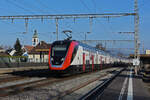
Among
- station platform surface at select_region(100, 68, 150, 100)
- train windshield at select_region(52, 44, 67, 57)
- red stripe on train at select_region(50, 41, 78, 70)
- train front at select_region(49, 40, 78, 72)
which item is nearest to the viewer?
station platform surface at select_region(100, 68, 150, 100)

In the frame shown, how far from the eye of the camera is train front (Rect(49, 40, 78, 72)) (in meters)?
18.1

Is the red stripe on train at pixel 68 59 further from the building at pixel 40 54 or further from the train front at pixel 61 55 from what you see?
the building at pixel 40 54

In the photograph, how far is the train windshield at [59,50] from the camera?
1867cm

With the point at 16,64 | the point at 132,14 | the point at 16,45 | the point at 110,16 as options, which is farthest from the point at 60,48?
the point at 16,45

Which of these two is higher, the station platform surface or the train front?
the train front

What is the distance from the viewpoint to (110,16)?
82.8ft

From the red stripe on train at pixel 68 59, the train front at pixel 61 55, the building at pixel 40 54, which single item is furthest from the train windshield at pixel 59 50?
the building at pixel 40 54

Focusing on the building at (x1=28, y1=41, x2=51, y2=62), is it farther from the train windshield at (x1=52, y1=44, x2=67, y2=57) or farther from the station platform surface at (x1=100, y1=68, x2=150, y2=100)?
the station platform surface at (x1=100, y1=68, x2=150, y2=100)

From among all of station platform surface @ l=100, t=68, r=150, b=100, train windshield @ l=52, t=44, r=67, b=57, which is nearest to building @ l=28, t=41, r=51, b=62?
A: train windshield @ l=52, t=44, r=67, b=57

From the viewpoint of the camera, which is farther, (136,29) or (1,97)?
(136,29)

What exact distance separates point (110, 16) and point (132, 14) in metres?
2.60

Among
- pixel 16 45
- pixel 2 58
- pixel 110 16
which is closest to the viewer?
pixel 110 16

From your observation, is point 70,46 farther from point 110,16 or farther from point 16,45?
point 16,45

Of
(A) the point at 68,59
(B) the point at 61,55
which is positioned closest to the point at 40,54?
(B) the point at 61,55
